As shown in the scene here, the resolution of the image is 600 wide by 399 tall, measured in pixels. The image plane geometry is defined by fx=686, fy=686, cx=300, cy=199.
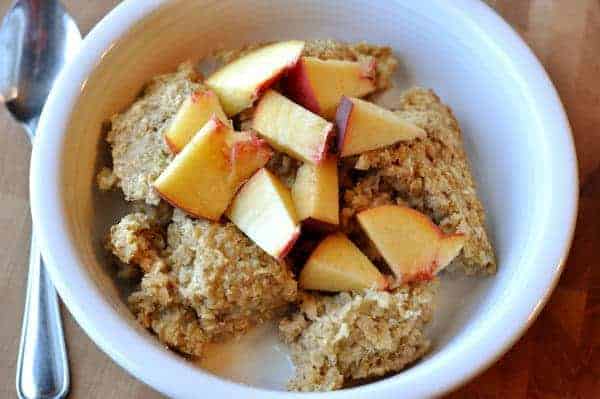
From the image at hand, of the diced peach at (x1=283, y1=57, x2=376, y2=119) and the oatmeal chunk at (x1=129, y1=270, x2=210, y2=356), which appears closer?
the oatmeal chunk at (x1=129, y1=270, x2=210, y2=356)

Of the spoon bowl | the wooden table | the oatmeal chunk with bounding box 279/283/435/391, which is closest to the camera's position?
the oatmeal chunk with bounding box 279/283/435/391

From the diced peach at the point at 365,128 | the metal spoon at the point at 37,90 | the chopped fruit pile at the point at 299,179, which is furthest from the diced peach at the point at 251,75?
the metal spoon at the point at 37,90

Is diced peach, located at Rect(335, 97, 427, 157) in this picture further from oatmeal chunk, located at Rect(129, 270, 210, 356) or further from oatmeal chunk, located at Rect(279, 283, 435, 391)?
oatmeal chunk, located at Rect(129, 270, 210, 356)

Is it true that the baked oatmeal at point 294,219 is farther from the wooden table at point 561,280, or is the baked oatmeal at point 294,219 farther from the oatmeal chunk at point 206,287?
the wooden table at point 561,280

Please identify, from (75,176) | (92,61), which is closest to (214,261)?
(75,176)

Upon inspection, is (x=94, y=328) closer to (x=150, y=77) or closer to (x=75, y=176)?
(x=75, y=176)

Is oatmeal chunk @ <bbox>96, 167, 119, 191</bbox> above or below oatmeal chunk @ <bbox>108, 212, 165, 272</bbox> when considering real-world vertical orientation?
above

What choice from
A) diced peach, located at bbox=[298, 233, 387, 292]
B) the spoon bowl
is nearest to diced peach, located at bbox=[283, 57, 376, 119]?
diced peach, located at bbox=[298, 233, 387, 292]
